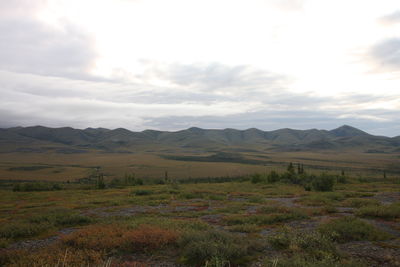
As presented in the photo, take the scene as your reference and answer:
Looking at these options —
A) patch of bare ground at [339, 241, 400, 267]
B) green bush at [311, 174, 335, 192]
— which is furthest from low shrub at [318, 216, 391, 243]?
green bush at [311, 174, 335, 192]

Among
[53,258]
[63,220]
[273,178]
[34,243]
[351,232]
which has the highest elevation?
[351,232]

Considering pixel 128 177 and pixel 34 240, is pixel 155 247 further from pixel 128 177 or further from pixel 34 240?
pixel 128 177

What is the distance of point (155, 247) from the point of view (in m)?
10.4

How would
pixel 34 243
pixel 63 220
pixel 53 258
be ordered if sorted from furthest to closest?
pixel 63 220 < pixel 34 243 < pixel 53 258

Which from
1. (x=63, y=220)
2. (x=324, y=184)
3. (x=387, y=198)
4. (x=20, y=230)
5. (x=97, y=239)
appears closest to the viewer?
(x=97, y=239)

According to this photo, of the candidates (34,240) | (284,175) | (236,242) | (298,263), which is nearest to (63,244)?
(34,240)

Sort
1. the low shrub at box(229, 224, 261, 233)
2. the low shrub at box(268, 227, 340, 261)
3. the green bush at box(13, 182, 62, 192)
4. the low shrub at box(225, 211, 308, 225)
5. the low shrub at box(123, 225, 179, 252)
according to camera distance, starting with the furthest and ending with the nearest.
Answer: the green bush at box(13, 182, 62, 192)
the low shrub at box(225, 211, 308, 225)
the low shrub at box(229, 224, 261, 233)
the low shrub at box(123, 225, 179, 252)
the low shrub at box(268, 227, 340, 261)

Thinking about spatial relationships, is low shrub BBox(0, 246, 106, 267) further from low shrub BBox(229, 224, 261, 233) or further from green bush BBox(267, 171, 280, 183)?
green bush BBox(267, 171, 280, 183)

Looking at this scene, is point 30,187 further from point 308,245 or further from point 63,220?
point 308,245

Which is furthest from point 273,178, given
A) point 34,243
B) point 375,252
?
point 34,243

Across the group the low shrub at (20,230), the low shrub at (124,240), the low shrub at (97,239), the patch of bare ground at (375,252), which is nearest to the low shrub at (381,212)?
the patch of bare ground at (375,252)

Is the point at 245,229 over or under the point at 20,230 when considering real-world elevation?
over

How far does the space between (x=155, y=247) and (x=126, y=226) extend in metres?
3.61

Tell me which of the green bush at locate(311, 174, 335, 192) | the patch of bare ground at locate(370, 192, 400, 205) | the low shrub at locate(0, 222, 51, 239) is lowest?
the green bush at locate(311, 174, 335, 192)
